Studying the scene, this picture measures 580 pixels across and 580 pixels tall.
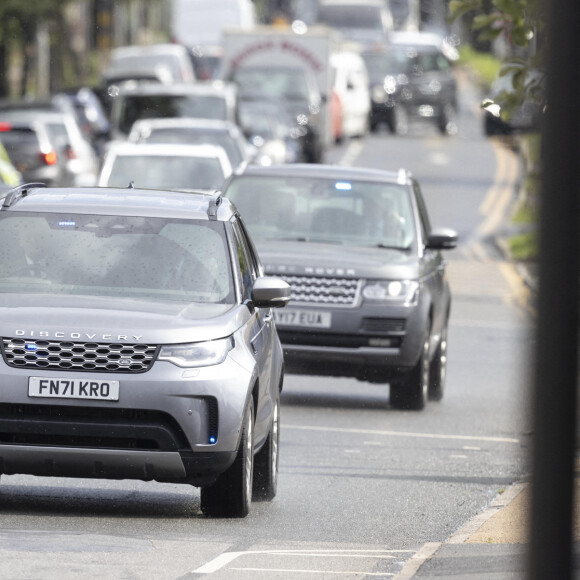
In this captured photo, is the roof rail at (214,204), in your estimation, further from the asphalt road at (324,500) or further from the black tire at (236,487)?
the asphalt road at (324,500)

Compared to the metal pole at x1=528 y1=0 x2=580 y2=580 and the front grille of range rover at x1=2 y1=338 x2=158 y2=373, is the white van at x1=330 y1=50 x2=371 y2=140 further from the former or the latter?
the metal pole at x1=528 y1=0 x2=580 y2=580

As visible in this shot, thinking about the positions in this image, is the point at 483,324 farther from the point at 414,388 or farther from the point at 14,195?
the point at 14,195

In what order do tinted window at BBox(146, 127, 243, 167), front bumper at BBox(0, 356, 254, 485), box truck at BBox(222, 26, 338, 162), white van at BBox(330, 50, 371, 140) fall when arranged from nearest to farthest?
front bumper at BBox(0, 356, 254, 485) → tinted window at BBox(146, 127, 243, 167) → box truck at BBox(222, 26, 338, 162) → white van at BBox(330, 50, 371, 140)

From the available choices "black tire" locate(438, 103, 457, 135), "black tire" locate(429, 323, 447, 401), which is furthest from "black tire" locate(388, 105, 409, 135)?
"black tire" locate(429, 323, 447, 401)

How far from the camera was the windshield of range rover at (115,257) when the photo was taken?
28.8 ft

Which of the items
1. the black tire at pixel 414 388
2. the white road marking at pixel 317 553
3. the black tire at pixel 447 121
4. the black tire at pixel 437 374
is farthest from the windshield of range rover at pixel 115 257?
the black tire at pixel 447 121

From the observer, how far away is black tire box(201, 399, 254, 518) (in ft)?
27.3

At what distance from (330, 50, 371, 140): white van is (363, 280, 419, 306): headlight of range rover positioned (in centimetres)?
3330

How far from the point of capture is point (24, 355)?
805 cm

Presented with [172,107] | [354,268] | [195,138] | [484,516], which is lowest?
[172,107]

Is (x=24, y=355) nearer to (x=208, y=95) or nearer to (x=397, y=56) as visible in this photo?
(x=208, y=95)

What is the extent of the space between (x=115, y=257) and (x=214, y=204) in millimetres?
609

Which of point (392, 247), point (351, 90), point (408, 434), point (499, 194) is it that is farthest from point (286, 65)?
point (408, 434)

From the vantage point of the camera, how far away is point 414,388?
→ 1394 centimetres
